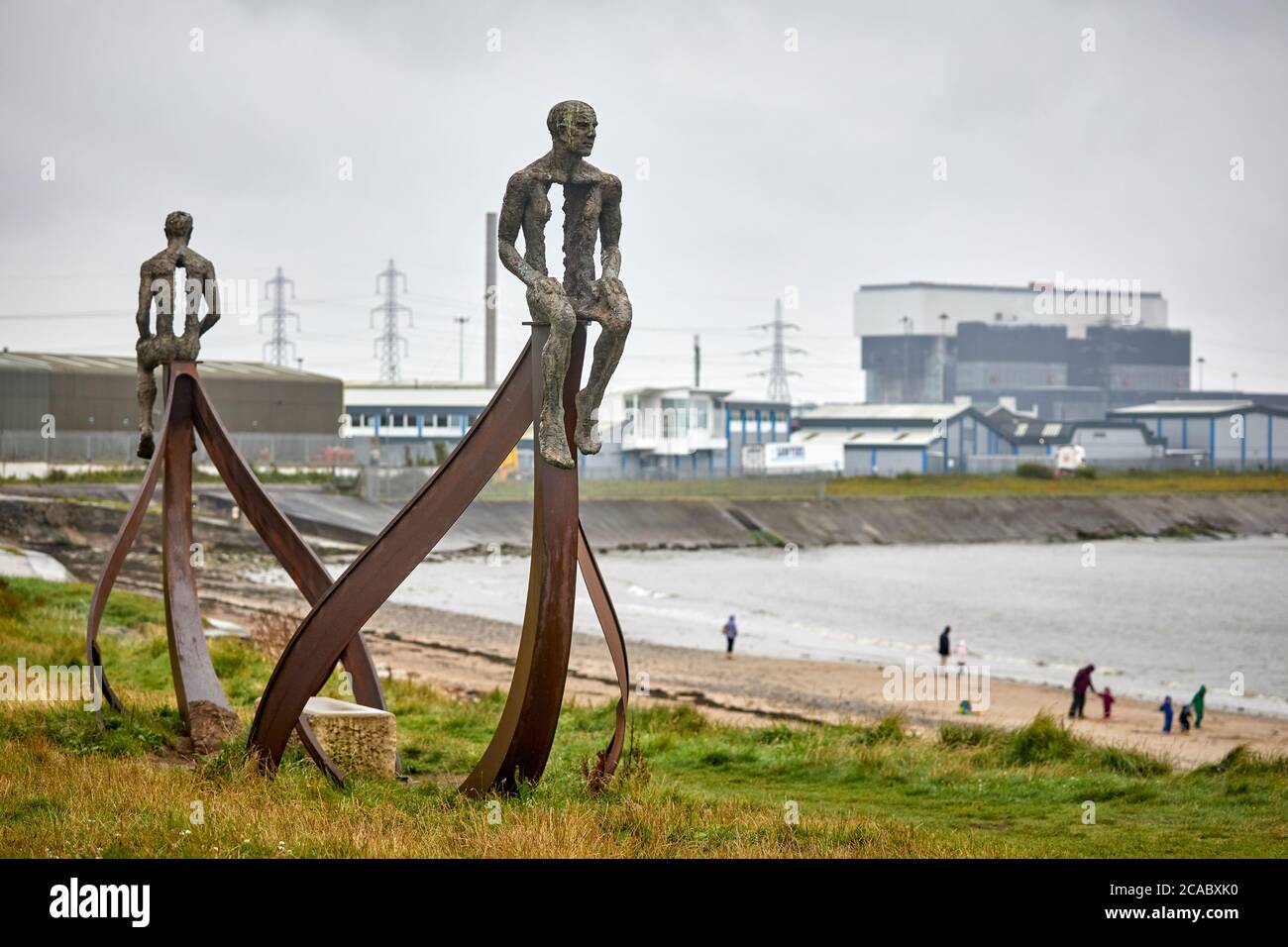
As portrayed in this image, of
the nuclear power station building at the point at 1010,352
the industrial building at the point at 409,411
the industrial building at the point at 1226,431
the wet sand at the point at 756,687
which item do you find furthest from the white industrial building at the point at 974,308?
the wet sand at the point at 756,687

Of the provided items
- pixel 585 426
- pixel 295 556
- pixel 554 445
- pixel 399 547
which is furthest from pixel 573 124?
pixel 295 556

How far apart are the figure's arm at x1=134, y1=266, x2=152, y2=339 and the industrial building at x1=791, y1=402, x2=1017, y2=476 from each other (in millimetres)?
100653

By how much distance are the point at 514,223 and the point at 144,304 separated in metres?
4.44

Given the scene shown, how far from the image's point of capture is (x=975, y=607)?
53656 millimetres

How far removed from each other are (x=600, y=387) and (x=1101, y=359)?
181m

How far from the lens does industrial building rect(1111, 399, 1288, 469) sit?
12638 centimetres

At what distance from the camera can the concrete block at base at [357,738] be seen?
1093cm

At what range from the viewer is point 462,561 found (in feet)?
212

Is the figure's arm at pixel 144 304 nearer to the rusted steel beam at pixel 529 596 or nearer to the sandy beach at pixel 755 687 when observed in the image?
the rusted steel beam at pixel 529 596

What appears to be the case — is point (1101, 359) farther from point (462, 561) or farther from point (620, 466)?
point (462, 561)

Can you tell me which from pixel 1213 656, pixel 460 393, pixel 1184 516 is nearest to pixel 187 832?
pixel 1213 656

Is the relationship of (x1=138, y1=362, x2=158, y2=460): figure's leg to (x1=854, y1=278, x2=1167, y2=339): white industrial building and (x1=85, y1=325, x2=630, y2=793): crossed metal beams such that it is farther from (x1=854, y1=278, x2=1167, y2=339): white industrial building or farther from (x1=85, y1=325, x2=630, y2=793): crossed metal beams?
(x1=854, y1=278, x2=1167, y2=339): white industrial building

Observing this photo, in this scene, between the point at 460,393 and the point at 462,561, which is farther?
the point at 460,393

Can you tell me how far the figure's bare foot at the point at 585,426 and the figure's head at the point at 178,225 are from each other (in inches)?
192
